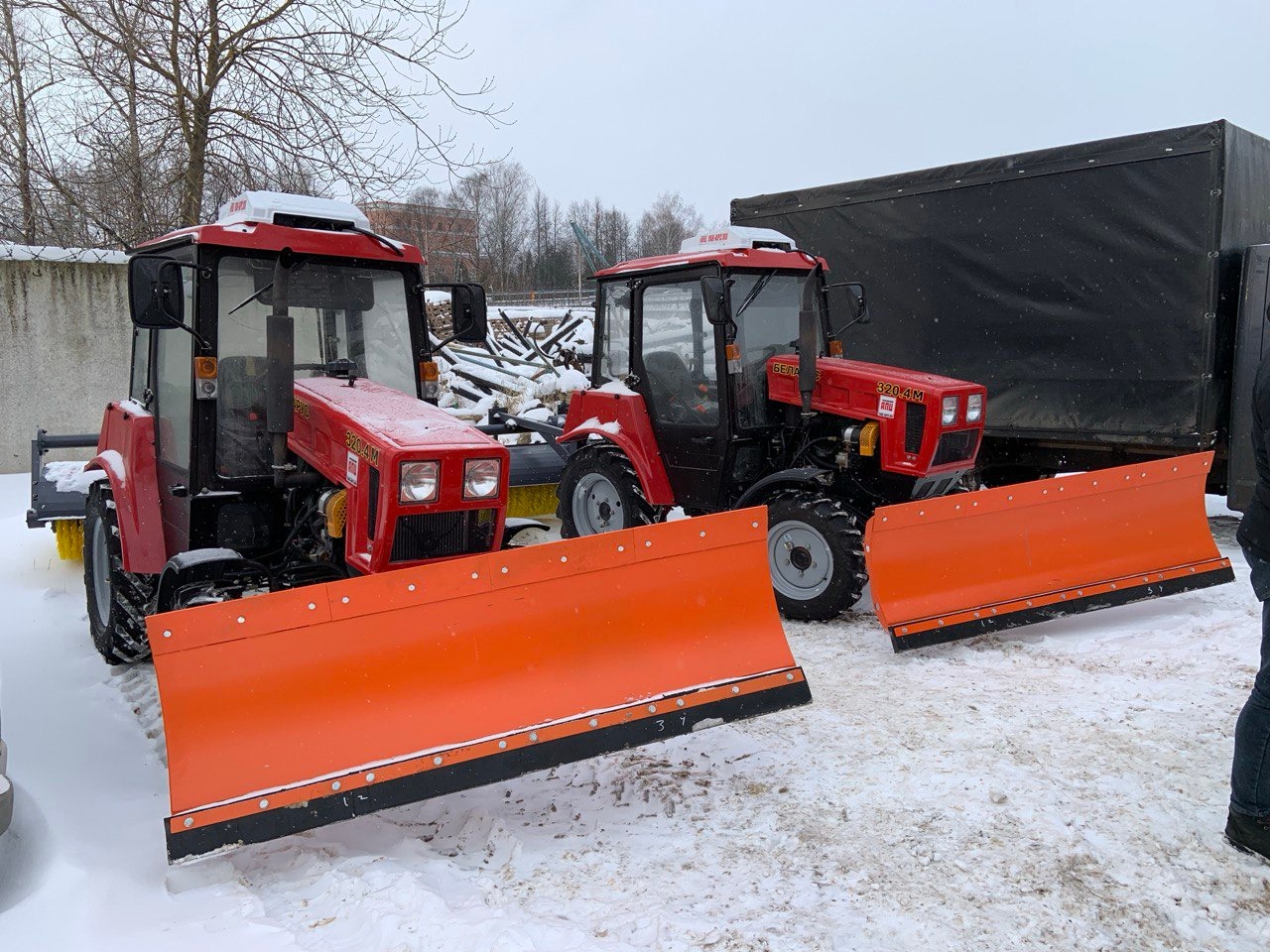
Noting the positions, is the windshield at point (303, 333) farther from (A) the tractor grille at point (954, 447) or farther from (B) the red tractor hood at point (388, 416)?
(A) the tractor grille at point (954, 447)

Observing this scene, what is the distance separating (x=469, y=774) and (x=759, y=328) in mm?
3811

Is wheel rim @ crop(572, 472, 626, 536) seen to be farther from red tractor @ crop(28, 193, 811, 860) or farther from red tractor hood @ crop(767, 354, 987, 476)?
red tractor @ crop(28, 193, 811, 860)

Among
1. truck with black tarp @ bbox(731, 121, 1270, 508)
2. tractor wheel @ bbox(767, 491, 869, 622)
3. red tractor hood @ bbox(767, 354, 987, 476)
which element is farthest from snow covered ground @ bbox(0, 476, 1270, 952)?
truck with black tarp @ bbox(731, 121, 1270, 508)

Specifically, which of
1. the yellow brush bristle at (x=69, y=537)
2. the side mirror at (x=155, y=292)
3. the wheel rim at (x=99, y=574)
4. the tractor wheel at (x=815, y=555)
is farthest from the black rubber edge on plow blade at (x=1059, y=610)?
the yellow brush bristle at (x=69, y=537)

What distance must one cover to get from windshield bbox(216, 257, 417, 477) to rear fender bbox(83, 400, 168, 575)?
27.2 inches

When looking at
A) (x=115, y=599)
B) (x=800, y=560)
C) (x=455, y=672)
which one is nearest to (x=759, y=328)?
(x=800, y=560)

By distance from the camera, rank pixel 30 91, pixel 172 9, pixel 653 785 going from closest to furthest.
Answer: pixel 653 785 → pixel 172 9 → pixel 30 91

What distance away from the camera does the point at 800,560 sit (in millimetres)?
5535

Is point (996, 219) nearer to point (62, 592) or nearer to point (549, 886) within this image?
point (549, 886)

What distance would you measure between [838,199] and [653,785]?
6454 mm

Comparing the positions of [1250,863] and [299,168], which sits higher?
[299,168]

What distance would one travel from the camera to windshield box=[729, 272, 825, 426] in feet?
19.2

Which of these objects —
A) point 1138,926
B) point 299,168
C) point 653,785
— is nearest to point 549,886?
point 653,785

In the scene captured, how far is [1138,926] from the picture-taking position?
→ 2600mm
